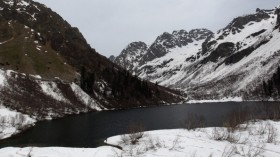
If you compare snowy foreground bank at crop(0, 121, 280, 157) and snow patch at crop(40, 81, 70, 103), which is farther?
snow patch at crop(40, 81, 70, 103)

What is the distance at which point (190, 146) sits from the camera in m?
39.3

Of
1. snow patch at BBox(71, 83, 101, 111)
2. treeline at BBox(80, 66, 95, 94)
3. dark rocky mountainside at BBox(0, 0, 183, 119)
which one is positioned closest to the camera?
dark rocky mountainside at BBox(0, 0, 183, 119)

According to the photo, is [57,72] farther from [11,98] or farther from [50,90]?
[11,98]

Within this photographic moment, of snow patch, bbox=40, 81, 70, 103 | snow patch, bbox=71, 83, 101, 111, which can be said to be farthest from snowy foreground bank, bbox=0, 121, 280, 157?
snow patch, bbox=71, 83, 101, 111

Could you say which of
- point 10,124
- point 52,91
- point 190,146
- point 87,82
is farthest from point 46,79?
point 190,146

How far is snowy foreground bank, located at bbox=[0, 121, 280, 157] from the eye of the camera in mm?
36594

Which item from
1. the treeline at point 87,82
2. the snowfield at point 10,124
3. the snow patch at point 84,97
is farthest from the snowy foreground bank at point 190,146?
the treeline at point 87,82

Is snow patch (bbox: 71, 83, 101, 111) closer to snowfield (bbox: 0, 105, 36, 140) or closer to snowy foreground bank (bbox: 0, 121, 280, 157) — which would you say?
snowfield (bbox: 0, 105, 36, 140)

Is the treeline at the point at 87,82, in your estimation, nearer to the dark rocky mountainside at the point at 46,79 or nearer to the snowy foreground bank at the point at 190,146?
the dark rocky mountainside at the point at 46,79

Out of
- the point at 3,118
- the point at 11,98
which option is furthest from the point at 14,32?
the point at 3,118

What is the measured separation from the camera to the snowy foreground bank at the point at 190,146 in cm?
3659

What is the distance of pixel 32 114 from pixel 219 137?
79.4 metres

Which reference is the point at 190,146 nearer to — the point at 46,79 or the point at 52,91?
the point at 52,91

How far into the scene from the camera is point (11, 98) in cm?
10956
